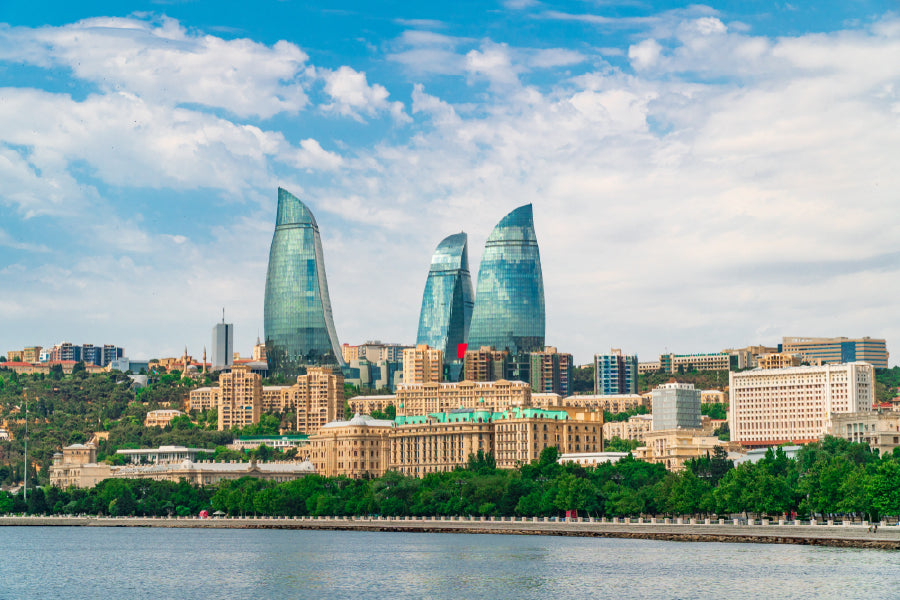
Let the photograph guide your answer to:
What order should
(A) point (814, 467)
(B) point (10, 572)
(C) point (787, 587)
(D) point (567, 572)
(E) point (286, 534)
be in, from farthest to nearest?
(E) point (286, 534)
(A) point (814, 467)
(B) point (10, 572)
(D) point (567, 572)
(C) point (787, 587)

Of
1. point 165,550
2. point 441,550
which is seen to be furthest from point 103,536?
point 441,550

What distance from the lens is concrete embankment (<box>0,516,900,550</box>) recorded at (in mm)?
114000

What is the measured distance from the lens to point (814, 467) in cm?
15238

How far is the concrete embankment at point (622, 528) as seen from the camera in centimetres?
11400

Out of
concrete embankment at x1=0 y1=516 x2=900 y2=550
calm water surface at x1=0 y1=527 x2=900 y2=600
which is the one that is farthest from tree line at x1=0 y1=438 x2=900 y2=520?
calm water surface at x1=0 y1=527 x2=900 y2=600

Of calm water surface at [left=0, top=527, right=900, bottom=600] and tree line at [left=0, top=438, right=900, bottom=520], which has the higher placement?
tree line at [left=0, top=438, right=900, bottom=520]

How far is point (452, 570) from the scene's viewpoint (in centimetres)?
11050

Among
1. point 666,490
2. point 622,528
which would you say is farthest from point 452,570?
point 666,490

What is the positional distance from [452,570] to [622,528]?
42631 mm

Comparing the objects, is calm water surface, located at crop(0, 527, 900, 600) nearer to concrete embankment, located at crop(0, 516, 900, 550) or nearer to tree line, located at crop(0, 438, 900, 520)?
concrete embankment, located at crop(0, 516, 900, 550)

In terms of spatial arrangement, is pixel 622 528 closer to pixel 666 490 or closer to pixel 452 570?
pixel 666 490

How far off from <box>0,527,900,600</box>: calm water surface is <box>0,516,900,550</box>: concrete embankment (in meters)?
1.93

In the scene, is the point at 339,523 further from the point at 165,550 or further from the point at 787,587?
the point at 787,587

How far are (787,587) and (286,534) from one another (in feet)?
296
